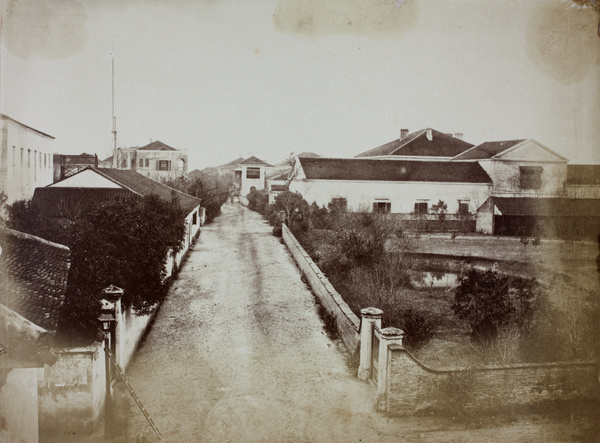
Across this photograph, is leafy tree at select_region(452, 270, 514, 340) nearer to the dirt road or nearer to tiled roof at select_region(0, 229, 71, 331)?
the dirt road

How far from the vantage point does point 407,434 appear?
485 centimetres

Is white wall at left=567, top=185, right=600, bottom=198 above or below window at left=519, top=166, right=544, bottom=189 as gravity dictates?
below

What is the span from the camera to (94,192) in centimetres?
740

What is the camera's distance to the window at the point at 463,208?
15.7 metres

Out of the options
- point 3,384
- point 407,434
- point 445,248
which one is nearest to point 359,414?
point 407,434

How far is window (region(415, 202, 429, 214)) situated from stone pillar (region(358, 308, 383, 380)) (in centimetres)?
1161

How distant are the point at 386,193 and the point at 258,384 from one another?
12.5 meters

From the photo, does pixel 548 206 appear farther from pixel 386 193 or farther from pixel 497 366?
pixel 386 193

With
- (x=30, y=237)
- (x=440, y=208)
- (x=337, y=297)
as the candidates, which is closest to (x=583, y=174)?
(x=337, y=297)

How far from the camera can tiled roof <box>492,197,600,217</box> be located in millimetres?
7379

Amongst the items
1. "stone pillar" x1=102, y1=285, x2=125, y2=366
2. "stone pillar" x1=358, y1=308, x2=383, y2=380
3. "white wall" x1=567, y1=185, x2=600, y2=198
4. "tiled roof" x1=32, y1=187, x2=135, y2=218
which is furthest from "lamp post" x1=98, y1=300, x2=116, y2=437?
"white wall" x1=567, y1=185, x2=600, y2=198

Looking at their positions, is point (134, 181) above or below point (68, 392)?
above

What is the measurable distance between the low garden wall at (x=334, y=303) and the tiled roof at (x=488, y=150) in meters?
3.64

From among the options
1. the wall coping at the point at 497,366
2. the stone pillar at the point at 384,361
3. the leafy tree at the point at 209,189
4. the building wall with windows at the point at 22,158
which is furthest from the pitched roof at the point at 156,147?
the wall coping at the point at 497,366
